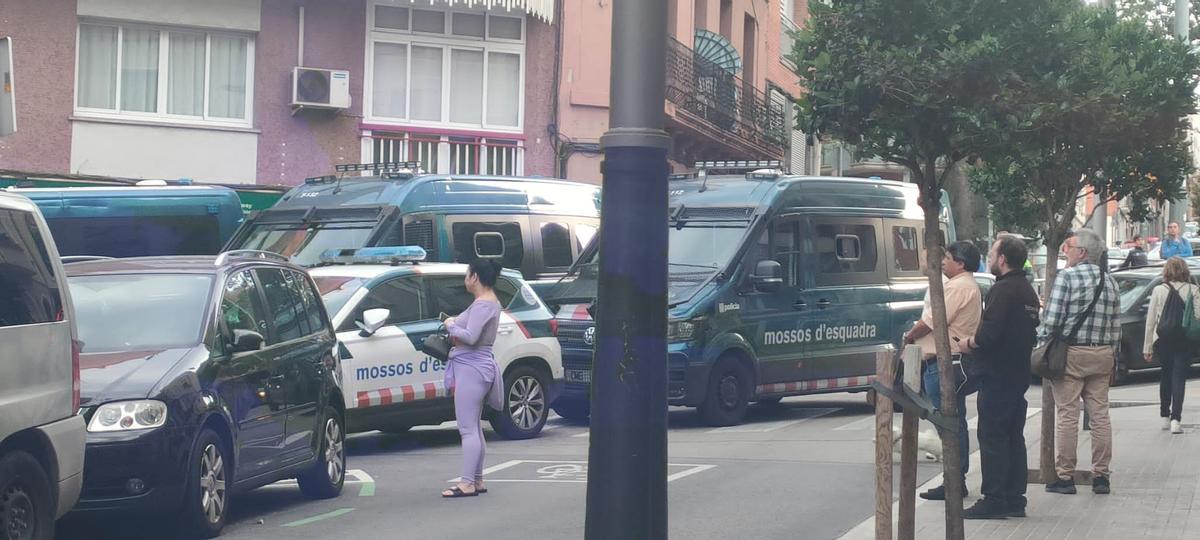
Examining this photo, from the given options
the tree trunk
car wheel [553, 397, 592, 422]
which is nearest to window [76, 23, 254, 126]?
car wheel [553, 397, 592, 422]

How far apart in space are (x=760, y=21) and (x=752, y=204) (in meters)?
20.6

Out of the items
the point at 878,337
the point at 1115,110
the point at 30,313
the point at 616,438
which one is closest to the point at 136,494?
the point at 30,313

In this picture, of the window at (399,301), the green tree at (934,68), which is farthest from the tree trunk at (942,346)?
the window at (399,301)

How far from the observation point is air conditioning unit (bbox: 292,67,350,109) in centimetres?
2414

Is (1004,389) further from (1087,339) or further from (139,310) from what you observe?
(139,310)

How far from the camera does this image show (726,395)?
1505cm

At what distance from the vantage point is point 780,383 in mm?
15648

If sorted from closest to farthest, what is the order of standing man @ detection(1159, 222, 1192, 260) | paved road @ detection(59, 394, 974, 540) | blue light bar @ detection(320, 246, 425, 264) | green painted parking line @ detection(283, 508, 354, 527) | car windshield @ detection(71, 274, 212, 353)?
1. car windshield @ detection(71, 274, 212, 353)
2. paved road @ detection(59, 394, 974, 540)
3. green painted parking line @ detection(283, 508, 354, 527)
4. blue light bar @ detection(320, 246, 425, 264)
5. standing man @ detection(1159, 222, 1192, 260)

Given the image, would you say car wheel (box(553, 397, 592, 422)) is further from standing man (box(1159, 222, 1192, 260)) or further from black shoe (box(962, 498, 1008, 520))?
standing man (box(1159, 222, 1192, 260))

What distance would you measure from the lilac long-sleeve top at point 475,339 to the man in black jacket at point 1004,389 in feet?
10.6

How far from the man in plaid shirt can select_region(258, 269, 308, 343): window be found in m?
4.88

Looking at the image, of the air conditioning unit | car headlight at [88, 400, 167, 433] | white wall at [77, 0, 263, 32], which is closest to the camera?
car headlight at [88, 400, 167, 433]

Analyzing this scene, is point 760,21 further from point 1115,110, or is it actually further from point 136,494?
point 136,494

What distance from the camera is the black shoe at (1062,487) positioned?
399 inches
